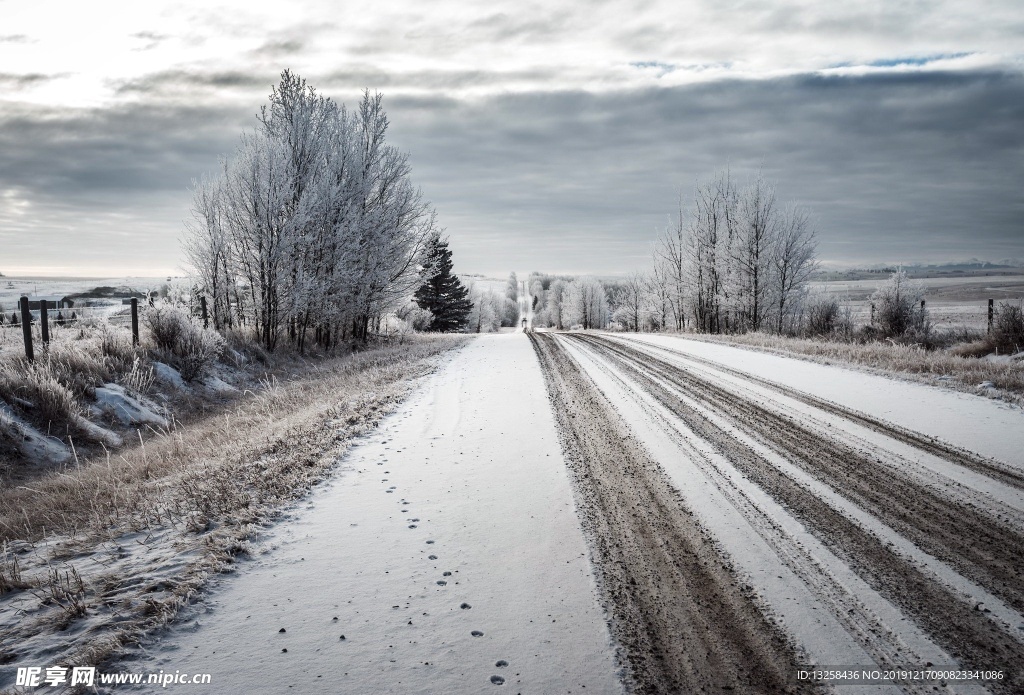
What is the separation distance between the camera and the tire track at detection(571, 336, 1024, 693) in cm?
296

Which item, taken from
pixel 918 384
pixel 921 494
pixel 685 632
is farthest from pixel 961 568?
pixel 918 384

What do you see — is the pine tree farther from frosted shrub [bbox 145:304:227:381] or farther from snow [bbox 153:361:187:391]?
snow [bbox 153:361:187:391]

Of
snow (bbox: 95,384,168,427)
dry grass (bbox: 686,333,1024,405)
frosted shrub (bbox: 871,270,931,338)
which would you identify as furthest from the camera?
frosted shrub (bbox: 871,270,931,338)

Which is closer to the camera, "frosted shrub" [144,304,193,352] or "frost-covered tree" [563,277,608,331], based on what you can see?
"frosted shrub" [144,304,193,352]

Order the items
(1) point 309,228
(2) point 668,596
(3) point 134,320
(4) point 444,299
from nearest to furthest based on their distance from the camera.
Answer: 1. (2) point 668,596
2. (3) point 134,320
3. (1) point 309,228
4. (4) point 444,299

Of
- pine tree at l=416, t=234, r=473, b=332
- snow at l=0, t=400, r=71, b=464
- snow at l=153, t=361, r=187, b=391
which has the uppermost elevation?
pine tree at l=416, t=234, r=473, b=332

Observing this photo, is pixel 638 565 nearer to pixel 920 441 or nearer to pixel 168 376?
pixel 920 441

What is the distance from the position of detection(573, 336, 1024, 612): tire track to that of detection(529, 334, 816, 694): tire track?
1634mm

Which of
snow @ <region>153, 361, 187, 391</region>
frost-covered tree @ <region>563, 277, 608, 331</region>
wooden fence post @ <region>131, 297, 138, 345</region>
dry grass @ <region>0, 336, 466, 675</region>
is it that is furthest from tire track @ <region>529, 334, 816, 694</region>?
frost-covered tree @ <region>563, 277, 608, 331</region>

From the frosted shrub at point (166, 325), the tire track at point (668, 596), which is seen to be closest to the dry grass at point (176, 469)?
the tire track at point (668, 596)

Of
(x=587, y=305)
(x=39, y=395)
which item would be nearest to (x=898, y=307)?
(x=39, y=395)

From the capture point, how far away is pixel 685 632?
320 cm

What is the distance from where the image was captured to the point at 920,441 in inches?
263

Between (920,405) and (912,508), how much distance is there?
4.74 meters
